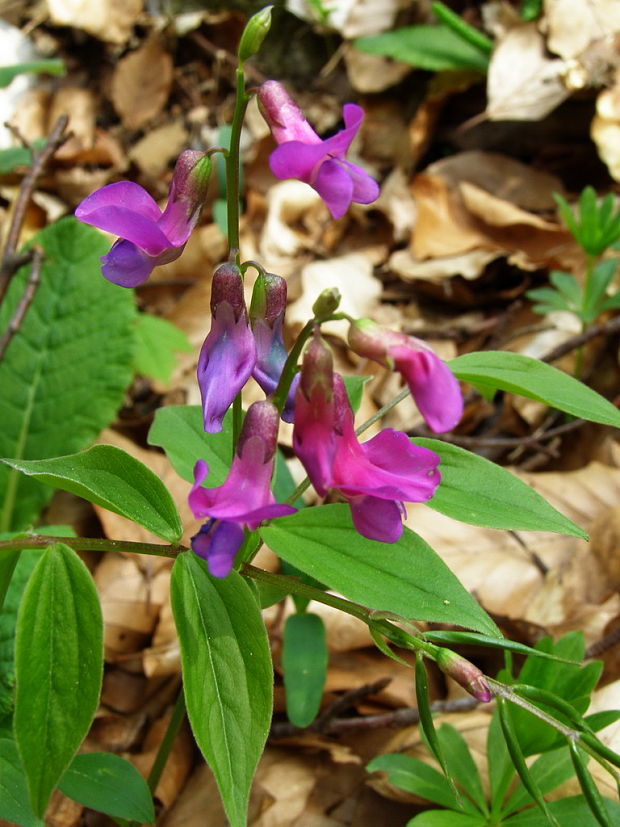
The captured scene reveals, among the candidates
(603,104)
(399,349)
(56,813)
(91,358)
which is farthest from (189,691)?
(603,104)

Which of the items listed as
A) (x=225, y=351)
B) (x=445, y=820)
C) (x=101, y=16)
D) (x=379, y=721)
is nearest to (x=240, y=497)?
(x=225, y=351)

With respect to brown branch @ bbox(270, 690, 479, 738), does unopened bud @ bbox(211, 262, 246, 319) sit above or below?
above

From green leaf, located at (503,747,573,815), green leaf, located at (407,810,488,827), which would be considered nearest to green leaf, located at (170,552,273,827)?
green leaf, located at (407,810,488,827)

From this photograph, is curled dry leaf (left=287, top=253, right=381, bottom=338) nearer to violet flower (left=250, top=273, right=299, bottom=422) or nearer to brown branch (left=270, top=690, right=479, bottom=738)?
brown branch (left=270, top=690, right=479, bottom=738)

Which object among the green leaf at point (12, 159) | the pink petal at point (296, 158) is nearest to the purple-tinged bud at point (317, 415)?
the pink petal at point (296, 158)

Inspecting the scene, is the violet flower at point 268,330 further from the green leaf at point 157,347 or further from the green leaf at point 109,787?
the green leaf at point 157,347

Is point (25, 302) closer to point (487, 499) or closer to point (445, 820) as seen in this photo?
point (487, 499)
